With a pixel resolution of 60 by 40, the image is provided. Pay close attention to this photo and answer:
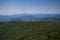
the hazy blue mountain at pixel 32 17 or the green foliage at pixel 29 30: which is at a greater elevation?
the hazy blue mountain at pixel 32 17

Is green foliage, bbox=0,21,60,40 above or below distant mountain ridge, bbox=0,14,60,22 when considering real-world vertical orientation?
below

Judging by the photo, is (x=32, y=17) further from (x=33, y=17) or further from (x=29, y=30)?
(x=29, y=30)

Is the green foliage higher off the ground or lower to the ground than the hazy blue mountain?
lower

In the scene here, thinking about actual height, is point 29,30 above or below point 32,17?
below

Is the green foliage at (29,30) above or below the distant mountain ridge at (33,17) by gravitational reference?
below

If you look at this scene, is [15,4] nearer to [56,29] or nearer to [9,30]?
[9,30]

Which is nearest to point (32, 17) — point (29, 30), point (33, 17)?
point (33, 17)

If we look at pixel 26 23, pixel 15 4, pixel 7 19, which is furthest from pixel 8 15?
pixel 26 23

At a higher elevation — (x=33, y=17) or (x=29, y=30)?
(x=33, y=17)
